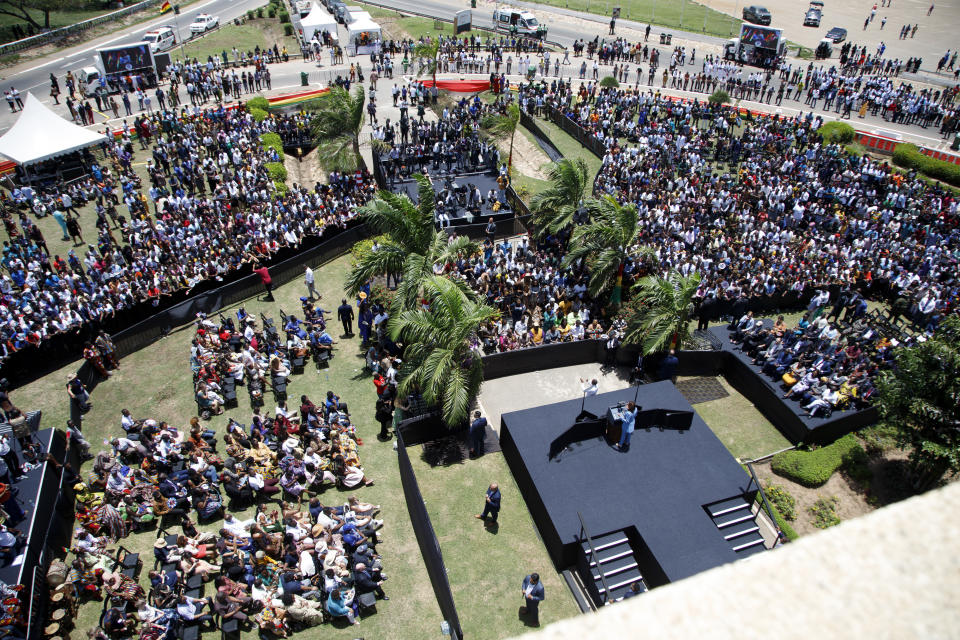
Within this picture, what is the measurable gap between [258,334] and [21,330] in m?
7.90

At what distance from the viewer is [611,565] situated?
14.1 meters

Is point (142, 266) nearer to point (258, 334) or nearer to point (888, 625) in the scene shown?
point (258, 334)

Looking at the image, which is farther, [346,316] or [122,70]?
[122,70]

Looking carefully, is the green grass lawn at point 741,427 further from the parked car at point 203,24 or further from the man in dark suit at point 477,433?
the parked car at point 203,24

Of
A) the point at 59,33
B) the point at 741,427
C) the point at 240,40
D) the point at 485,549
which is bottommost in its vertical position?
the point at 485,549

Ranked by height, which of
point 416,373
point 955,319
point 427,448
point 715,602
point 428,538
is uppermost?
point 715,602

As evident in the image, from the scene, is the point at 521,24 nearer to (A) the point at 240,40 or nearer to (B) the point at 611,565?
(A) the point at 240,40

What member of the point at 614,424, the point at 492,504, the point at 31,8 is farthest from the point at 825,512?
the point at 31,8

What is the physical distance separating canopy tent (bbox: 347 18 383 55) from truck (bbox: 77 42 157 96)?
1682cm

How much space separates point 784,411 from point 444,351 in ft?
37.2

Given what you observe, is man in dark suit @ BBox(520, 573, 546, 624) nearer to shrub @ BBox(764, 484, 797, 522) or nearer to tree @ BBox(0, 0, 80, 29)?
shrub @ BBox(764, 484, 797, 522)

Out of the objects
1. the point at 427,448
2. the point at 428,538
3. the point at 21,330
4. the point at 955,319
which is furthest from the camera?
the point at 21,330

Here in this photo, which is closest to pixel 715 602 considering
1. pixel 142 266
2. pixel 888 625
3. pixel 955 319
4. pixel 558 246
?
pixel 888 625

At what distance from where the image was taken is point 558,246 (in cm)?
2580
